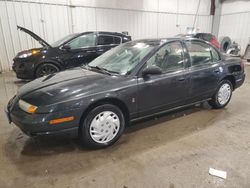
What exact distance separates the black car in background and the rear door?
3329 millimetres

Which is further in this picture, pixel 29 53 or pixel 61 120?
pixel 29 53

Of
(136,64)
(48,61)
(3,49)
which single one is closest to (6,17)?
(3,49)

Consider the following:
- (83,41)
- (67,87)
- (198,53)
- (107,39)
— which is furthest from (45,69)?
(198,53)

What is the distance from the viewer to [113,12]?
9.16 meters

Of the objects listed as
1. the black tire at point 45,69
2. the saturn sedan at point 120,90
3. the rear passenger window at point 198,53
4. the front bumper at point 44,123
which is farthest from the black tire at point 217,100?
the black tire at point 45,69

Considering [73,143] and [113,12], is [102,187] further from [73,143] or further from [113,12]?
[113,12]

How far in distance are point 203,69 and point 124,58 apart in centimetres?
127

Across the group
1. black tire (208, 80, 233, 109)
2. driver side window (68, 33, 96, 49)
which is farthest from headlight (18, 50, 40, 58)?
black tire (208, 80, 233, 109)

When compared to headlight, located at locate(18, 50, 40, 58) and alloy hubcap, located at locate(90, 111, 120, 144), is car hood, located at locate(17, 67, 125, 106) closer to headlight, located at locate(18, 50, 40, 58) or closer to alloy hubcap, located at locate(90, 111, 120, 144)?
alloy hubcap, located at locate(90, 111, 120, 144)

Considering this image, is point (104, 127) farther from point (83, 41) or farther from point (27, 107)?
point (83, 41)

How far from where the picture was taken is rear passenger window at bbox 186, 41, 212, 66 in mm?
3126

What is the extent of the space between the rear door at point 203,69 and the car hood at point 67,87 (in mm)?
1272

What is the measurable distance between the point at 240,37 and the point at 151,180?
1235 centimetres

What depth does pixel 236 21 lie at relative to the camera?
11.8m
